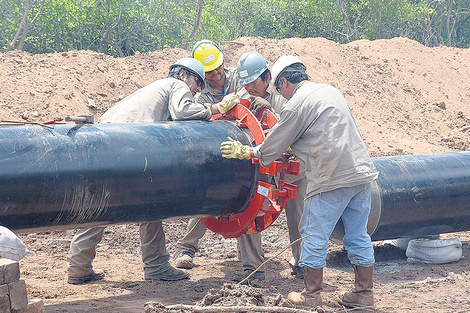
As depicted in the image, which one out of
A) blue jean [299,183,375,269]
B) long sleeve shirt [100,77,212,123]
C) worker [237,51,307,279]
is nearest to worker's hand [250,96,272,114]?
worker [237,51,307,279]

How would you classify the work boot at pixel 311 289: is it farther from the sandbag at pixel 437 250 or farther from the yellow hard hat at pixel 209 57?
the yellow hard hat at pixel 209 57

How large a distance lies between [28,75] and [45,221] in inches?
252

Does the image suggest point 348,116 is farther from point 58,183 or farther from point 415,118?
point 415,118

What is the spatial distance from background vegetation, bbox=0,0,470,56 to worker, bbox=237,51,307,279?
7147 mm

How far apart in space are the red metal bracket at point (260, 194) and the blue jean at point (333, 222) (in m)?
0.23

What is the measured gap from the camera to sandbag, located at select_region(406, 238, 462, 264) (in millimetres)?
5746

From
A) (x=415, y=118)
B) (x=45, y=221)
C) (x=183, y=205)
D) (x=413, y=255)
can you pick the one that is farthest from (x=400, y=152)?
(x=45, y=221)

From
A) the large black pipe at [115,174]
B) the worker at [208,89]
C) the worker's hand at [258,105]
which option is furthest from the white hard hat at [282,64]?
the worker at [208,89]

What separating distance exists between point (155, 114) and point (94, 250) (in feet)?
4.14

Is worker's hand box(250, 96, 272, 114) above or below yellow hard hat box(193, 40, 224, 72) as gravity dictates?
below

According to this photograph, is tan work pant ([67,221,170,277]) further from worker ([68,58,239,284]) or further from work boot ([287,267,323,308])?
work boot ([287,267,323,308])

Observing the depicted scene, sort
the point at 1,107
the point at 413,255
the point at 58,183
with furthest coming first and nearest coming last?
1. the point at 1,107
2. the point at 413,255
3. the point at 58,183

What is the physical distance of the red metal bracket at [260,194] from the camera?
4293 millimetres

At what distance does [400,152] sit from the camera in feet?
33.3
